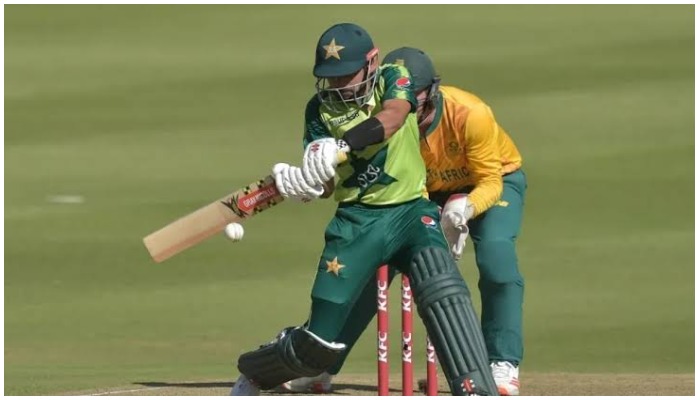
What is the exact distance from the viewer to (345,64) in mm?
8289

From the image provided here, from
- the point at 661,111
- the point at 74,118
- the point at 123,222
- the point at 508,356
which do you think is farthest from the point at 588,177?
the point at 508,356

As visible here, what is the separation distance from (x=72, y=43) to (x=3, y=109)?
3.63m

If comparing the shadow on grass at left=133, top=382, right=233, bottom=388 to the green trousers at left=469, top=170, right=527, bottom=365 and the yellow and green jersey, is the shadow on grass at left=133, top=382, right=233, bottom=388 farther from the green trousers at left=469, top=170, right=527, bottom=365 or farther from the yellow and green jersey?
the yellow and green jersey

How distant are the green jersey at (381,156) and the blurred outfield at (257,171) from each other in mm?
2406

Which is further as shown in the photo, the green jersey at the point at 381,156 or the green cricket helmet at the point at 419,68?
the green cricket helmet at the point at 419,68

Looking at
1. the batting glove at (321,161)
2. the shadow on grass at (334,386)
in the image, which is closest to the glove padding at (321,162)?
the batting glove at (321,161)

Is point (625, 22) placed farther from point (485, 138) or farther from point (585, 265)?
point (485, 138)

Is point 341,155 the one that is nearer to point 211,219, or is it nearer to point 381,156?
point 381,156

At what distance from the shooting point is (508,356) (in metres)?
9.64

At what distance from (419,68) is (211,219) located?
→ 1229mm

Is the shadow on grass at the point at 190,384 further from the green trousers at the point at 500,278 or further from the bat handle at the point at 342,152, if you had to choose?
the bat handle at the point at 342,152

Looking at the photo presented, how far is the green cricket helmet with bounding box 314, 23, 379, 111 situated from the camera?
829 centimetres

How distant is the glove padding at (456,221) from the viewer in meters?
9.08

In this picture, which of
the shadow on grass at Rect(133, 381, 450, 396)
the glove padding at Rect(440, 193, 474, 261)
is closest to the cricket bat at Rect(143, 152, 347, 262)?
the glove padding at Rect(440, 193, 474, 261)
